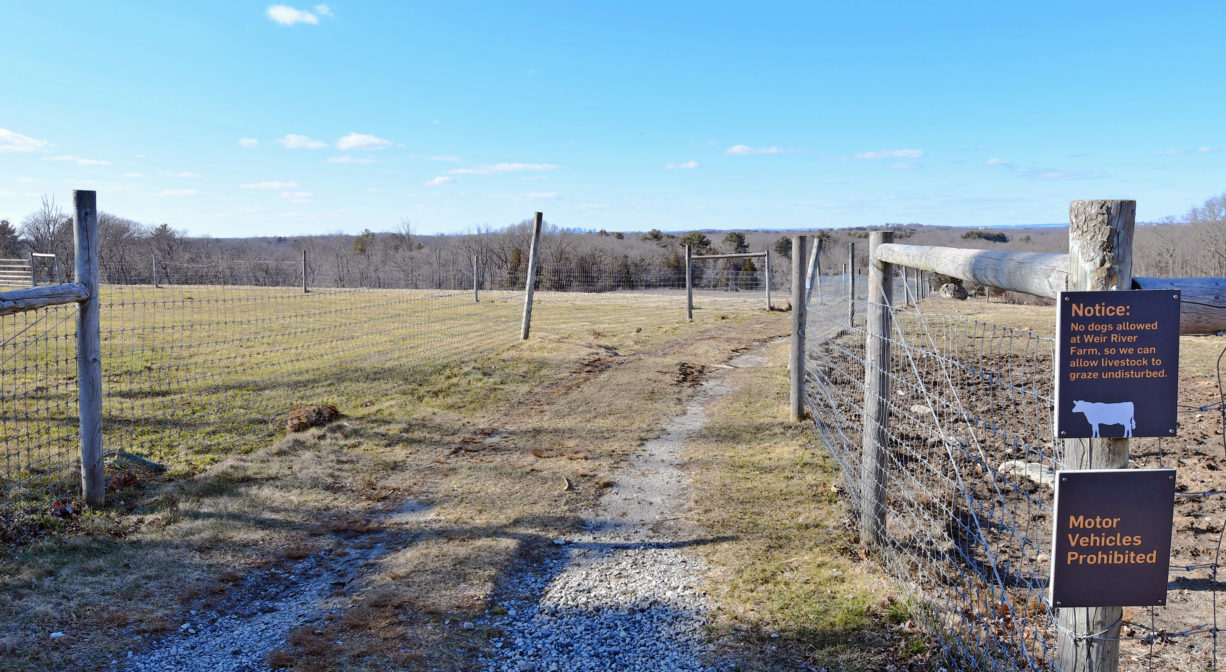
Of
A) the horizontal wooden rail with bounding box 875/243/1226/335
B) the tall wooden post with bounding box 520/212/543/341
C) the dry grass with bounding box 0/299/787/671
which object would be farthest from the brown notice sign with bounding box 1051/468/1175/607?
the tall wooden post with bounding box 520/212/543/341

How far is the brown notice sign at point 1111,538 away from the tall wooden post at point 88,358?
563 cm

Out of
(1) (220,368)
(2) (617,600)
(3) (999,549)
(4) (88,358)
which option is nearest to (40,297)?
(4) (88,358)

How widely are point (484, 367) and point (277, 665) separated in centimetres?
728

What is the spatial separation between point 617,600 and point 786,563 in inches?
40.4

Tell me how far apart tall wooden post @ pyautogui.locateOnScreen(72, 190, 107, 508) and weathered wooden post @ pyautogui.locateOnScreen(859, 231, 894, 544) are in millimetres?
5059

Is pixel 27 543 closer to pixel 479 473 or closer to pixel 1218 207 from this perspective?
pixel 479 473

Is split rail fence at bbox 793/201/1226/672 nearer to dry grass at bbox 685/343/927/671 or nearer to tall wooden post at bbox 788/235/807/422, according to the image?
dry grass at bbox 685/343/927/671

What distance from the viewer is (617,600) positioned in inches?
150

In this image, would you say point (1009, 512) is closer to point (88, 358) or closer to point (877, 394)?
point (877, 394)

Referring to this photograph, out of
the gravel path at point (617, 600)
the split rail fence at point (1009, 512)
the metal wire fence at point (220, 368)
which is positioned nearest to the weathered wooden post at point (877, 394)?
Result: the split rail fence at point (1009, 512)

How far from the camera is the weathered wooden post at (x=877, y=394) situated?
13.8ft

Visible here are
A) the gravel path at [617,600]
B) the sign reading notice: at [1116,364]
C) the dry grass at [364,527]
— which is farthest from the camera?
the dry grass at [364,527]

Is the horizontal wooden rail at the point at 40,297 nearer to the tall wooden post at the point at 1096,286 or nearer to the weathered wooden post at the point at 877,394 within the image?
the weathered wooden post at the point at 877,394

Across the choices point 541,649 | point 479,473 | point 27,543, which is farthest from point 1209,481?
point 27,543
